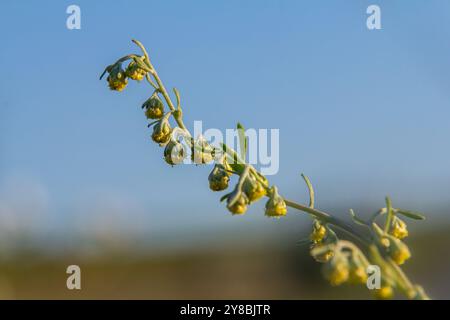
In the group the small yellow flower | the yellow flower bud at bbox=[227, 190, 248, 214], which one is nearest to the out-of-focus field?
the yellow flower bud at bbox=[227, 190, 248, 214]

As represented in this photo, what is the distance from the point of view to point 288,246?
25031 mm

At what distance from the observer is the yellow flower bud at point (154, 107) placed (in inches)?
84.4

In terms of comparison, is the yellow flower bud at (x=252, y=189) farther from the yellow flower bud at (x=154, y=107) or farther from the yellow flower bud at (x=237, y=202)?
the yellow flower bud at (x=154, y=107)

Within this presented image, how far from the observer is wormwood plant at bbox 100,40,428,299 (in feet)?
4.52

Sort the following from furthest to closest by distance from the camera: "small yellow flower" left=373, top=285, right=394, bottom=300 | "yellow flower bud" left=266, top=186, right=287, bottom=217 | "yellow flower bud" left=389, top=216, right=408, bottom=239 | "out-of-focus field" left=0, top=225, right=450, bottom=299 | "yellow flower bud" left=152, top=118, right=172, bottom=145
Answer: "out-of-focus field" left=0, top=225, right=450, bottom=299 < "yellow flower bud" left=152, top=118, right=172, bottom=145 < "yellow flower bud" left=389, top=216, right=408, bottom=239 < "yellow flower bud" left=266, top=186, right=287, bottom=217 < "small yellow flower" left=373, top=285, right=394, bottom=300

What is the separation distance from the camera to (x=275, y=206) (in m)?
1.85

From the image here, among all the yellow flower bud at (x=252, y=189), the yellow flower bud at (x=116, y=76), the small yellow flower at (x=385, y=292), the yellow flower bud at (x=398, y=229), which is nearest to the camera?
the small yellow flower at (x=385, y=292)

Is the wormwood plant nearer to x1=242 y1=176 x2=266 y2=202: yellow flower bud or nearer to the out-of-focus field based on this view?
x1=242 y1=176 x2=266 y2=202: yellow flower bud

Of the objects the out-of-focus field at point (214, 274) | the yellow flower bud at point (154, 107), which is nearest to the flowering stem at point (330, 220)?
the yellow flower bud at point (154, 107)

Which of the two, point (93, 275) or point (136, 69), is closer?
point (136, 69)

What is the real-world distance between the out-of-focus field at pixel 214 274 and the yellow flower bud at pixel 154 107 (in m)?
15.2
